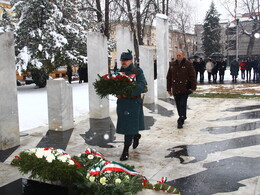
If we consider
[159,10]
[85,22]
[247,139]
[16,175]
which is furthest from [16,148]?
[159,10]

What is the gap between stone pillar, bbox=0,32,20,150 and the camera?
659cm

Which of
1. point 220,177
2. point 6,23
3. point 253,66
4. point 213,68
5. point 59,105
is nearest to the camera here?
point 220,177

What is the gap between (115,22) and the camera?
28062 millimetres

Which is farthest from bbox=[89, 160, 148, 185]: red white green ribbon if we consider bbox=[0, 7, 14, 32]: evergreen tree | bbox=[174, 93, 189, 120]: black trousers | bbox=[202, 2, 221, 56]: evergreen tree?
bbox=[202, 2, 221, 56]: evergreen tree

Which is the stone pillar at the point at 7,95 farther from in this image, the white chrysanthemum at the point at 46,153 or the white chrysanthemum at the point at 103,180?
the white chrysanthemum at the point at 103,180

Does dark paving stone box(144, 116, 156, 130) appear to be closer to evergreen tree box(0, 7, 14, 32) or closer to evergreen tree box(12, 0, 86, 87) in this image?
evergreen tree box(12, 0, 86, 87)

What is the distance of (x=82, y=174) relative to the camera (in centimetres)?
304

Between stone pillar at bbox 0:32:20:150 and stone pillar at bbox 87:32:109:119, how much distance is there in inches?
126

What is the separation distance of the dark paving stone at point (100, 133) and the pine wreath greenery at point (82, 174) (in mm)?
3488

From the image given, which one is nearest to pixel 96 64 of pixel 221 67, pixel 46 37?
pixel 46 37

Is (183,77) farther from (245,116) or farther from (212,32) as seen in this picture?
(212,32)

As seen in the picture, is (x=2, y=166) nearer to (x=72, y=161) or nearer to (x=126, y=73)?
(x=72, y=161)

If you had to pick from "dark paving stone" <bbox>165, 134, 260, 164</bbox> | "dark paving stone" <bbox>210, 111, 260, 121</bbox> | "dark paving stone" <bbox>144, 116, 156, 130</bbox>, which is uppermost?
"dark paving stone" <bbox>210, 111, 260, 121</bbox>

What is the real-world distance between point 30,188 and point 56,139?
440 centimetres
